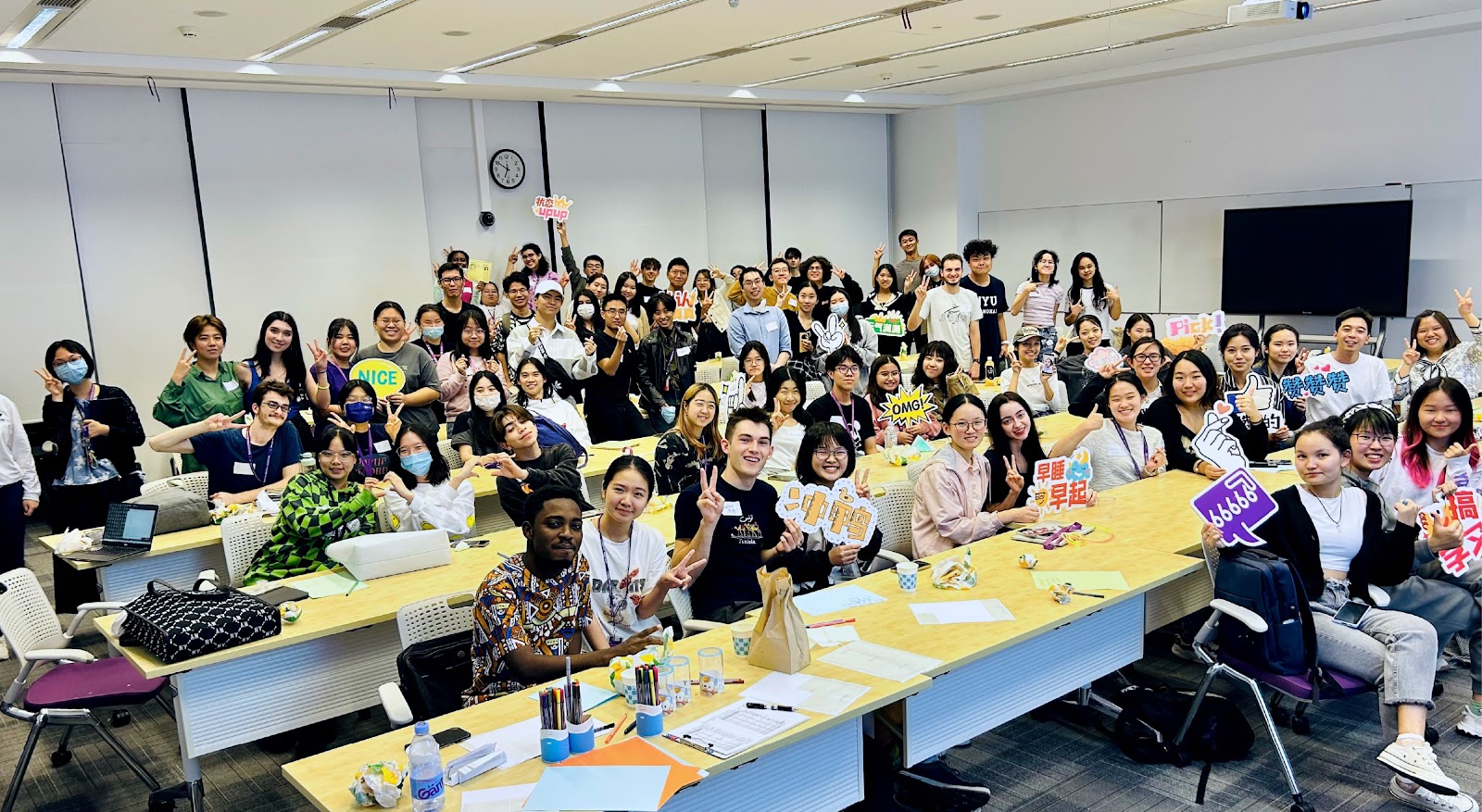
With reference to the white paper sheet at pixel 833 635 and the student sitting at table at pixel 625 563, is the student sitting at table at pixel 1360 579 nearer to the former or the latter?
the white paper sheet at pixel 833 635

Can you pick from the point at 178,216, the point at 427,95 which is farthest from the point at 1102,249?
the point at 178,216

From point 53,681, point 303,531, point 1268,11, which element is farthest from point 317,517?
point 1268,11

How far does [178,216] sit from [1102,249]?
9735mm

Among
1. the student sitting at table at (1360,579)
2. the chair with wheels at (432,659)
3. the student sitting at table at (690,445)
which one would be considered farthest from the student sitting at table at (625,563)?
Answer: the student sitting at table at (1360,579)

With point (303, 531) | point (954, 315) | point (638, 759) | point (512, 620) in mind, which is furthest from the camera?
point (954, 315)

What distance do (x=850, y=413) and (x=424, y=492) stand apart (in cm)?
249

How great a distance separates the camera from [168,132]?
31.4 feet

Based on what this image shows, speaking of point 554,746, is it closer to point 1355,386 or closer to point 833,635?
point 833,635

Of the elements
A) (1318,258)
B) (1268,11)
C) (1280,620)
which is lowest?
(1280,620)

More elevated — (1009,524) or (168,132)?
(168,132)

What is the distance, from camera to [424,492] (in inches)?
188

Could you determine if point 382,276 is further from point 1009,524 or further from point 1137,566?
point 1137,566

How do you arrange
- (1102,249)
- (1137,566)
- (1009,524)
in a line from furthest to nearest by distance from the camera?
1. (1102,249)
2. (1009,524)
3. (1137,566)

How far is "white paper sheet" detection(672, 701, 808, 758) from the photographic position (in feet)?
8.56
